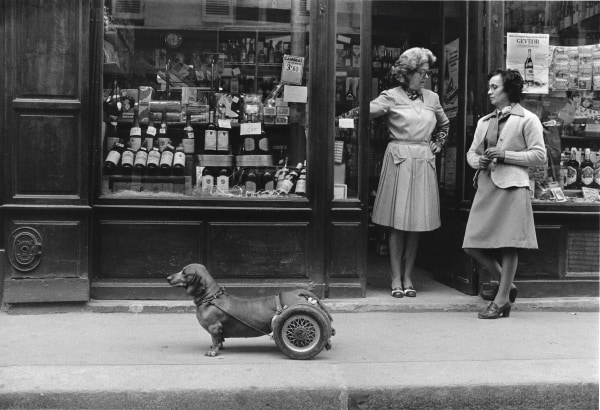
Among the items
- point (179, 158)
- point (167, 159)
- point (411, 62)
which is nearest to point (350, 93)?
point (411, 62)

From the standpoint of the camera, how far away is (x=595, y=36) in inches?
281

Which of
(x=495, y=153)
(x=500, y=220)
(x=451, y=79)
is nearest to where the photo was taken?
(x=495, y=153)

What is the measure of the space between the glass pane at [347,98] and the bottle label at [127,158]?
6.02 feet

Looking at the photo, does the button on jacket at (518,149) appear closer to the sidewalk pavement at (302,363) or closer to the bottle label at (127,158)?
the sidewalk pavement at (302,363)

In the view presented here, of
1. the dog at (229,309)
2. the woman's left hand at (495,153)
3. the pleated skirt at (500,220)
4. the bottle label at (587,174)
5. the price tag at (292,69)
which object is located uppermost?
the price tag at (292,69)

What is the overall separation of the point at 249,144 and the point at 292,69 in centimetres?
80

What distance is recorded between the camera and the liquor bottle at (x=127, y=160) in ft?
21.6

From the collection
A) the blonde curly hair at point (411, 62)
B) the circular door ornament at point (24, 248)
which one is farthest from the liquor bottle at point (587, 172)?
the circular door ornament at point (24, 248)

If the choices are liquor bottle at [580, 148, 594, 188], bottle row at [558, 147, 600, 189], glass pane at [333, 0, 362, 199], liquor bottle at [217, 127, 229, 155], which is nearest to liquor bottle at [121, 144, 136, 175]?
liquor bottle at [217, 127, 229, 155]

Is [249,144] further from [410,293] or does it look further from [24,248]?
[24,248]

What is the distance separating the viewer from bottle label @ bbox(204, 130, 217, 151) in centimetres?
684

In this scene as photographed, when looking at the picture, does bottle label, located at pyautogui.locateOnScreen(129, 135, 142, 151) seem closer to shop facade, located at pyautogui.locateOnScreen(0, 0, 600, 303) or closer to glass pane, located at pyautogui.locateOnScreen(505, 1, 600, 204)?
shop facade, located at pyautogui.locateOnScreen(0, 0, 600, 303)

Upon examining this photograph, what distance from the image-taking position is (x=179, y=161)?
674cm

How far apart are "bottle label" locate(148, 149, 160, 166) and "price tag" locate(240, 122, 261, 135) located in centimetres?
80
